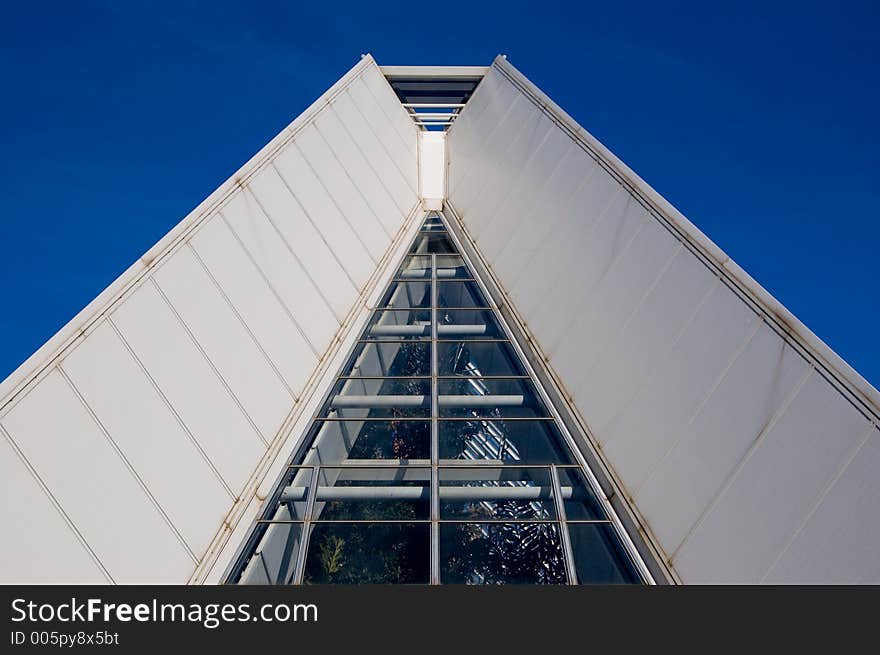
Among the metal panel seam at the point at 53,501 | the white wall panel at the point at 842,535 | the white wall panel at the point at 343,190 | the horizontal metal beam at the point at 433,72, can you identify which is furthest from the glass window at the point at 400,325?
the horizontal metal beam at the point at 433,72

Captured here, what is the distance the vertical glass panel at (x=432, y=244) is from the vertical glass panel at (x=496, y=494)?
24.9ft

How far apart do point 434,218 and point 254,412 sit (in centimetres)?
983

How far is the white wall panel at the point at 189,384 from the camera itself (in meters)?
6.64

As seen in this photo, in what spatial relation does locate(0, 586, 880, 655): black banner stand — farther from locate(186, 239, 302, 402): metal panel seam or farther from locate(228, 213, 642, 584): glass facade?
locate(186, 239, 302, 402): metal panel seam

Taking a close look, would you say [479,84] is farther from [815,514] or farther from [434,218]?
[815,514]

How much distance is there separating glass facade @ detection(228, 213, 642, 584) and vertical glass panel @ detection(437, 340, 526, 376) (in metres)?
0.03

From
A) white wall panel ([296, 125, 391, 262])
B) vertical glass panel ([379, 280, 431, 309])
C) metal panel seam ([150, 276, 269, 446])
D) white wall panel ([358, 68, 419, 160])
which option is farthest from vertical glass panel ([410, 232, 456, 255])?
metal panel seam ([150, 276, 269, 446])

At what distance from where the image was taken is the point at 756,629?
165 inches

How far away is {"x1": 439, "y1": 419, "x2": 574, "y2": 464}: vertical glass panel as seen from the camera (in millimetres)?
7766

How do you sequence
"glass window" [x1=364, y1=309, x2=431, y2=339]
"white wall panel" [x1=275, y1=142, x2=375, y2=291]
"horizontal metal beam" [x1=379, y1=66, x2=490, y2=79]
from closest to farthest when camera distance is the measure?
"glass window" [x1=364, y1=309, x2=431, y2=339], "white wall panel" [x1=275, y1=142, x2=375, y2=291], "horizontal metal beam" [x1=379, y1=66, x2=490, y2=79]

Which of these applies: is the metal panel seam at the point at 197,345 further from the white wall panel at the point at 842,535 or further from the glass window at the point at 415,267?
the glass window at the point at 415,267

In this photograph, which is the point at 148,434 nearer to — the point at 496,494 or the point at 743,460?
the point at 496,494

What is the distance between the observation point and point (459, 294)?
1221 cm

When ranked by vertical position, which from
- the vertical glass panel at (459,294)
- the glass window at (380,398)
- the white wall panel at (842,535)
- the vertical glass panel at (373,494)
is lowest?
the white wall panel at (842,535)
